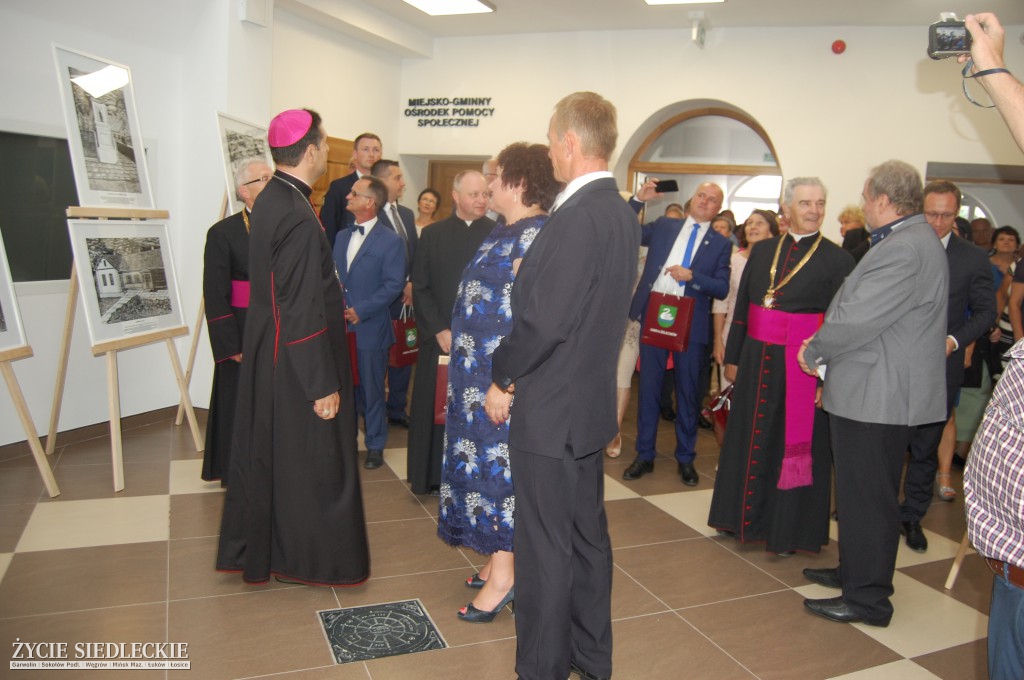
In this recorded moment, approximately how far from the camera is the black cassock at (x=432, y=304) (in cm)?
389

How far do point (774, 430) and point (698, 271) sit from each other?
4.26 feet

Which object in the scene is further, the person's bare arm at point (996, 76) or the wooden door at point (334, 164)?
the wooden door at point (334, 164)

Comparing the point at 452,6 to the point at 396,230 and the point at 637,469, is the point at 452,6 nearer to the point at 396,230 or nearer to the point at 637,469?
the point at 396,230

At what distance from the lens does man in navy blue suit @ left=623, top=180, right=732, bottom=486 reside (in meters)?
4.56

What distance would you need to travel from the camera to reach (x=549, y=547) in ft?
7.30

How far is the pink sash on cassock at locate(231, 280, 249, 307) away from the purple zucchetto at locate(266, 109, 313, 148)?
1.16 m

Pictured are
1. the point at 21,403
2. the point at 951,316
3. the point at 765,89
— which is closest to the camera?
the point at 21,403

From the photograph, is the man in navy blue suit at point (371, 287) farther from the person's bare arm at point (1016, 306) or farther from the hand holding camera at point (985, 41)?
the person's bare arm at point (1016, 306)

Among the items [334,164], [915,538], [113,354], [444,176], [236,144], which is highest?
[236,144]

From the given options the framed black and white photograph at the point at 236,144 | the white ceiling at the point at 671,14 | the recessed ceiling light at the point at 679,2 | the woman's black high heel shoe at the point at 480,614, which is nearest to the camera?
the woman's black high heel shoe at the point at 480,614

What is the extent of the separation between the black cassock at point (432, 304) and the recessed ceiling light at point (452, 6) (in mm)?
4187

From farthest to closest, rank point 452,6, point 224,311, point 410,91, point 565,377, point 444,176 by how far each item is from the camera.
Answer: point 444,176
point 410,91
point 452,6
point 224,311
point 565,377

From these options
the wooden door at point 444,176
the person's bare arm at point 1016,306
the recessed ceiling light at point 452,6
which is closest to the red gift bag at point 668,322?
the person's bare arm at point 1016,306

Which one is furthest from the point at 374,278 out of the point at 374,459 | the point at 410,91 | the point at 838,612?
the point at 410,91
